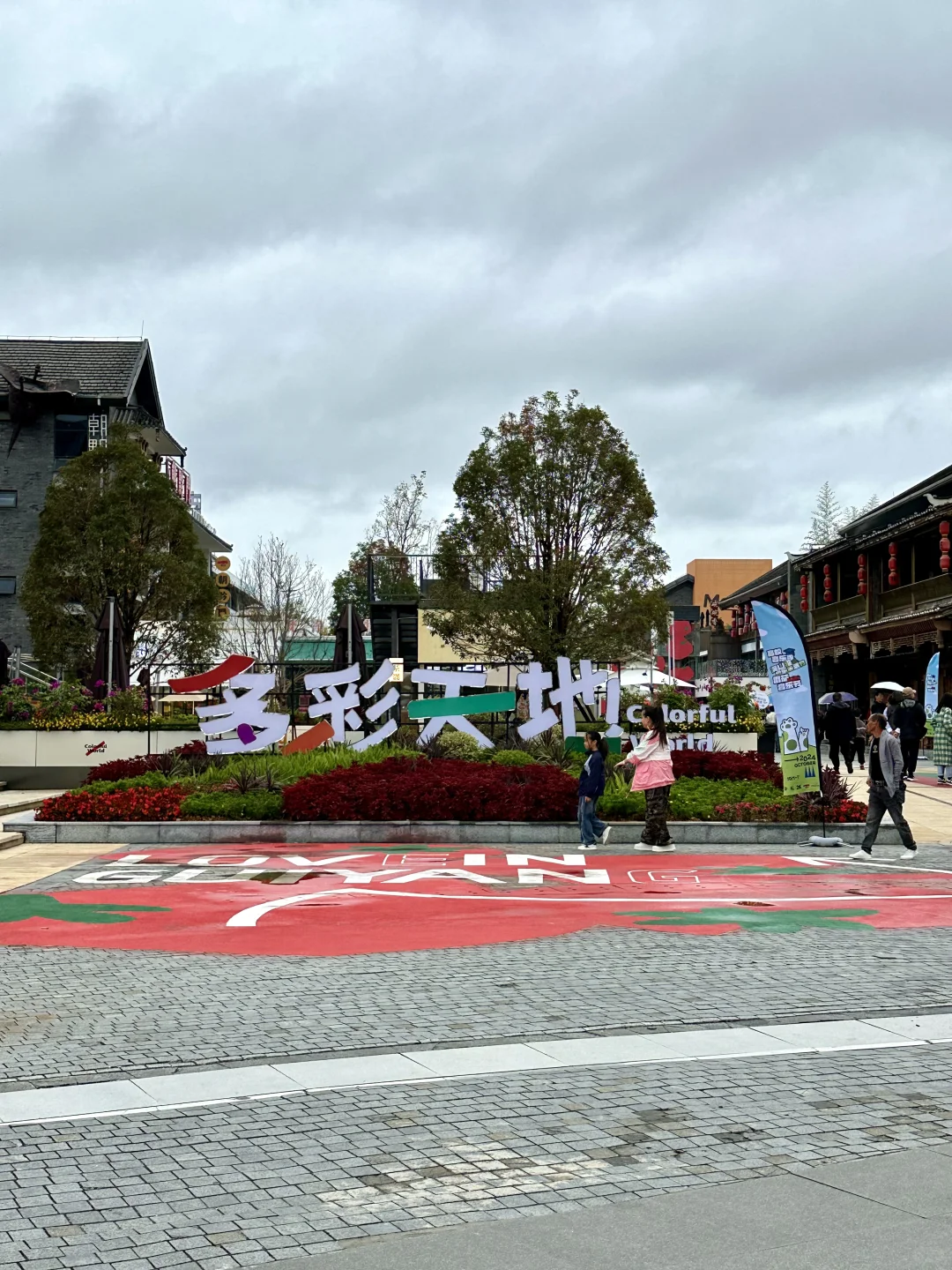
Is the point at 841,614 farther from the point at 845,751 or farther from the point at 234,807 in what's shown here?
the point at 234,807

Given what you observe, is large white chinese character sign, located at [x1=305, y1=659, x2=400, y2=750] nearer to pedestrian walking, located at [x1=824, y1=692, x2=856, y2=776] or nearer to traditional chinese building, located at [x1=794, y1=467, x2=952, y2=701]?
pedestrian walking, located at [x1=824, y1=692, x2=856, y2=776]

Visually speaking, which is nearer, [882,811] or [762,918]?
[762,918]

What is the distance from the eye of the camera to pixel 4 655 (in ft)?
95.7

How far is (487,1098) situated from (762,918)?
223 inches

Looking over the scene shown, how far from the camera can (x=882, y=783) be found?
14.8 meters

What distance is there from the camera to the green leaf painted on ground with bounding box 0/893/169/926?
11023mm

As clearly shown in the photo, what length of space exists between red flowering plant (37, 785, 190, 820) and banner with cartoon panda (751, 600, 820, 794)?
26.6ft

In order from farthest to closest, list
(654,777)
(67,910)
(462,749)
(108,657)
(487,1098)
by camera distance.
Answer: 1. (108,657)
2. (462,749)
3. (654,777)
4. (67,910)
5. (487,1098)

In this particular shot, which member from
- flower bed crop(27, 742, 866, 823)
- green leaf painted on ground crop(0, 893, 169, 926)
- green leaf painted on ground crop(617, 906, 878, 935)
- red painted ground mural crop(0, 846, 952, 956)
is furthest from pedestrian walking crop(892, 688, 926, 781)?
green leaf painted on ground crop(0, 893, 169, 926)

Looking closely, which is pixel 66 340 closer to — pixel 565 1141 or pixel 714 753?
pixel 714 753

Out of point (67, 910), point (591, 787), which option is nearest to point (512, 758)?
point (591, 787)

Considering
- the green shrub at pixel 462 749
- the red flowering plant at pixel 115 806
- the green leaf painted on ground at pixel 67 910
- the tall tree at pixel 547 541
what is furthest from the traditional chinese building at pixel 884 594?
the green leaf painted on ground at pixel 67 910

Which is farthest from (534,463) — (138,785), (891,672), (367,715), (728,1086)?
(728,1086)

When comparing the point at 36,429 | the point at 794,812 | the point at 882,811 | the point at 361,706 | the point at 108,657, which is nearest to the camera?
the point at 882,811
